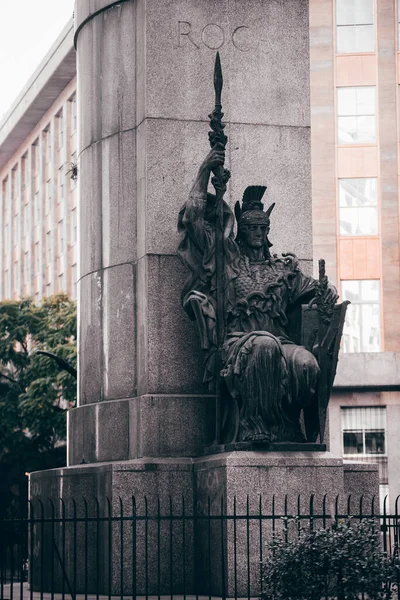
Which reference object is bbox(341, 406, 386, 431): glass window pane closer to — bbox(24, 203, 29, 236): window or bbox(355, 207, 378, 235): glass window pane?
bbox(355, 207, 378, 235): glass window pane

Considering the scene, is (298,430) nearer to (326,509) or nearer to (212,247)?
(326,509)

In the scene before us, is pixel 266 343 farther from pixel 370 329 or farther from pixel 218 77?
pixel 370 329

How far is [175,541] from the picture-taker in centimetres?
1750

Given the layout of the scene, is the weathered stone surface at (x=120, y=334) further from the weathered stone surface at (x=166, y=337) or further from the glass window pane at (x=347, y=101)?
the glass window pane at (x=347, y=101)

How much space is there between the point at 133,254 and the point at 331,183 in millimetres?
34323

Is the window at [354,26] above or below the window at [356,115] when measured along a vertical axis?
above

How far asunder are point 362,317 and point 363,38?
9.76 metres

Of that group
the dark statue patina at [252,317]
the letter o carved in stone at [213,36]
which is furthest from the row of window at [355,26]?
the dark statue patina at [252,317]

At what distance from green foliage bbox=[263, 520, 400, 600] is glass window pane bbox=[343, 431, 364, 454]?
36029mm

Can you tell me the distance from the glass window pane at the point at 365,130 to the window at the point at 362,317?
4905mm

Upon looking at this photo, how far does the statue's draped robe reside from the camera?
1694 cm

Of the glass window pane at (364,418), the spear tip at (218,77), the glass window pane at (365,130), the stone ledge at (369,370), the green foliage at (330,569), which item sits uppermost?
the glass window pane at (365,130)

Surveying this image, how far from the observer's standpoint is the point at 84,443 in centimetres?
1950

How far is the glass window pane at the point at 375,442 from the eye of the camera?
5019 centimetres
